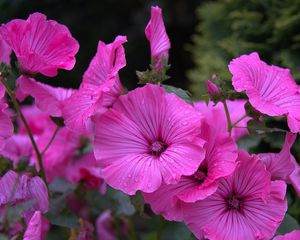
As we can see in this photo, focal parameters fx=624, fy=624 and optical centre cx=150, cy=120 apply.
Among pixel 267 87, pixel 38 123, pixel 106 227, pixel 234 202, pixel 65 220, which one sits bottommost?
pixel 106 227

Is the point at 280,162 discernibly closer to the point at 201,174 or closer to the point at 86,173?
the point at 201,174

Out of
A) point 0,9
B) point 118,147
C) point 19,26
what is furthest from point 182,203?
point 0,9

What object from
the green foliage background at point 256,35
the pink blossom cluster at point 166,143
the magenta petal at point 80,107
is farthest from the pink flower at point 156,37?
the green foliage background at point 256,35

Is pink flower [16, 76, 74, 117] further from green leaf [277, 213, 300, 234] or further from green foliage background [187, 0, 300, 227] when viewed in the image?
green foliage background [187, 0, 300, 227]

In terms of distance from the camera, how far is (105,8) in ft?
9.67

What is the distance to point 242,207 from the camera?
0.98 meters

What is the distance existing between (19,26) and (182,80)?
2197mm

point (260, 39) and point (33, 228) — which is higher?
point (33, 228)

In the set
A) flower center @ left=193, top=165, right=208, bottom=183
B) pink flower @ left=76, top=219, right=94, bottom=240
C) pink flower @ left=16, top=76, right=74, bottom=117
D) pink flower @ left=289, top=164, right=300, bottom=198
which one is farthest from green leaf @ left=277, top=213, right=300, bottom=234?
pink flower @ left=16, top=76, right=74, bottom=117

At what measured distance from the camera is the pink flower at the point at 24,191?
1022mm

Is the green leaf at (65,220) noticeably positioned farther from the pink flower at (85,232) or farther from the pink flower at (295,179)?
the pink flower at (295,179)

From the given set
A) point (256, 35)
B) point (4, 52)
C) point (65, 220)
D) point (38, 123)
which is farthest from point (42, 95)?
point (256, 35)

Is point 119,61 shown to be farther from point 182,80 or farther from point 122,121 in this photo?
point 182,80

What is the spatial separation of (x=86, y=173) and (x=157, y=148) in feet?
1.28
